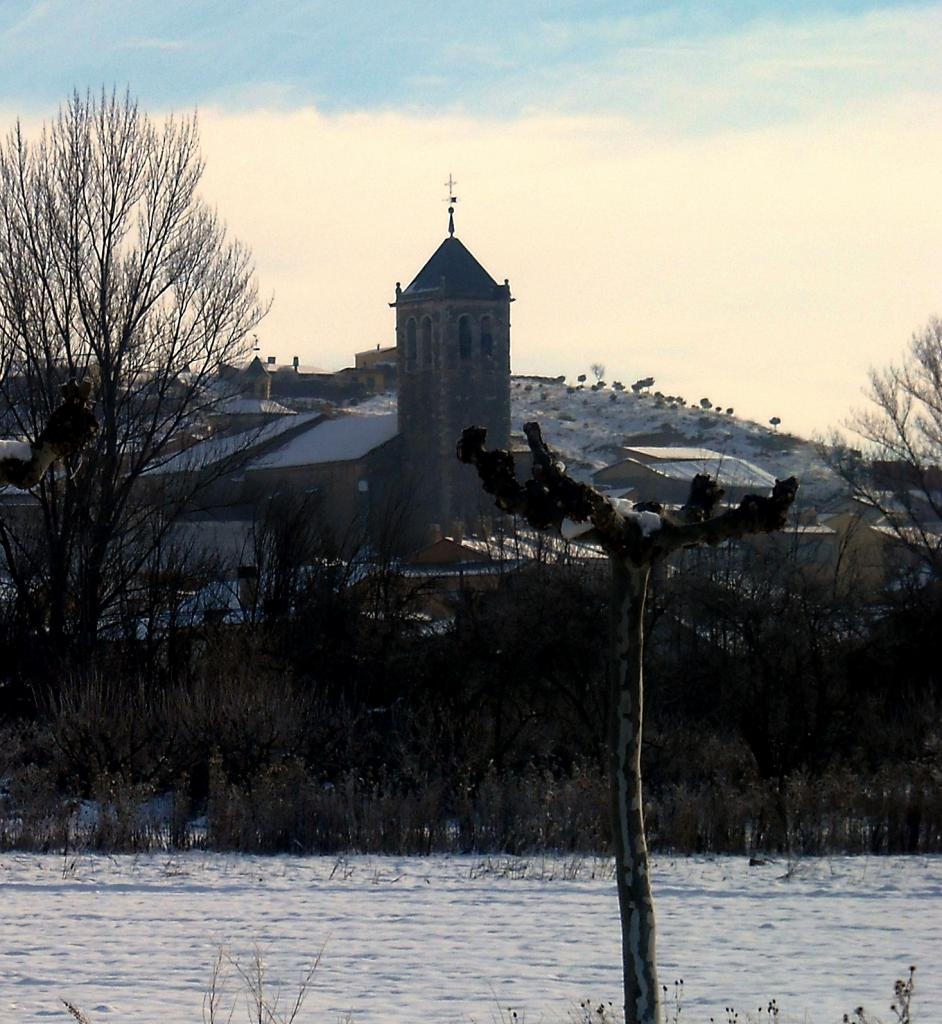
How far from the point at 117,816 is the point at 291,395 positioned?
104 metres

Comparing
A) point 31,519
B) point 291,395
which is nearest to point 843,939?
point 31,519

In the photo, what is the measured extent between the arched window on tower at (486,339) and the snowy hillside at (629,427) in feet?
69.0

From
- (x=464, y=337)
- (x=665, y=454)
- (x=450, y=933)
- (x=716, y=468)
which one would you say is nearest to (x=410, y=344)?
(x=464, y=337)

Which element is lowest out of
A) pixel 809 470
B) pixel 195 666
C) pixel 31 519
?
pixel 195 666

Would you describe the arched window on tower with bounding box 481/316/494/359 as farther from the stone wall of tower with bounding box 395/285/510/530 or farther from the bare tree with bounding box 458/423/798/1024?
the bare tree with bounding box 458/423/798/1024

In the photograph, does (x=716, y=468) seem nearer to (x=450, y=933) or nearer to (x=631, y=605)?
(x=450, y=933)

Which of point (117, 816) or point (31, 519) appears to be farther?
point (31, 519)

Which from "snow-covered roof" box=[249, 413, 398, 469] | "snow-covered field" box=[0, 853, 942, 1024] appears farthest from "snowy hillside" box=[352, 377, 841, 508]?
"snow-covered field" box=[0, 853, 942, 1024]

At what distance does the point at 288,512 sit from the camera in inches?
1443

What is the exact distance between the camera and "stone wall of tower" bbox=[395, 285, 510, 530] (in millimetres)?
67875

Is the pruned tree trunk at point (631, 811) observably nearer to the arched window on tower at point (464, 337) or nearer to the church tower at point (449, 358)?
the church tower at point (449, 358)

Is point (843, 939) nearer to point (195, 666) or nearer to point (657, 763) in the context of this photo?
point (657, 763)

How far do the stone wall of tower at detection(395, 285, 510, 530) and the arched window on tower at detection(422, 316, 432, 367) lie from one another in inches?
1.8

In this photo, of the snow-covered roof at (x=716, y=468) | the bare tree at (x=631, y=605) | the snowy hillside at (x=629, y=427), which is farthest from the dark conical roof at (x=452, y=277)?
the bare tree at (x=631, y=605)
